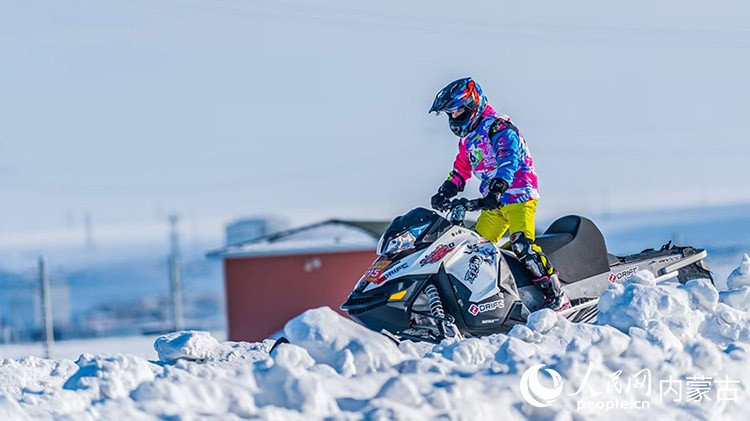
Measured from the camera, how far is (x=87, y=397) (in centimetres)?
483

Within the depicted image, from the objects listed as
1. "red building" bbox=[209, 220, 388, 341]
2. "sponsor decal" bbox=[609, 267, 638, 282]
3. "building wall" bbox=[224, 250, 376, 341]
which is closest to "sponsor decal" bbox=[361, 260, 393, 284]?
"sponsor decal" bbox=[609, 267, 638, 282]

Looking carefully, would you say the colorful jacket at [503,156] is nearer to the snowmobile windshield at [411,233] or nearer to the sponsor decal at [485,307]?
the snowmobile windshield at [411,233]

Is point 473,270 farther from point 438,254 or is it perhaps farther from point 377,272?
point 377,272

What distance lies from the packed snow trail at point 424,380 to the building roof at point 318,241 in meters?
17.5

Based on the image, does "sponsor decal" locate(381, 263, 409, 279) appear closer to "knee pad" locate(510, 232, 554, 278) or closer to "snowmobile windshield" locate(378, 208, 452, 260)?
"snowmobile windshield" locate(378, 208, 452, 260)

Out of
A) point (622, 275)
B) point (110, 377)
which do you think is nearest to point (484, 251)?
point (622, 275)

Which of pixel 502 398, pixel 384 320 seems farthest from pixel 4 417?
pixel 384 320

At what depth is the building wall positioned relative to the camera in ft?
79.6

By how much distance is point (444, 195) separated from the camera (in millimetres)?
8227

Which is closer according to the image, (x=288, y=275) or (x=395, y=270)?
(x=395, y=270)

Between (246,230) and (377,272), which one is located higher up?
(377,272)

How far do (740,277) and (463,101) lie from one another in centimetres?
230

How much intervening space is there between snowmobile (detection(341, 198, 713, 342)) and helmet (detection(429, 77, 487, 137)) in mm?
557

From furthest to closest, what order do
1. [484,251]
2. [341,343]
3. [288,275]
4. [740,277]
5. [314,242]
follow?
[314,242] → [288,275] → [740,277] → [484,251] → [341,343]
